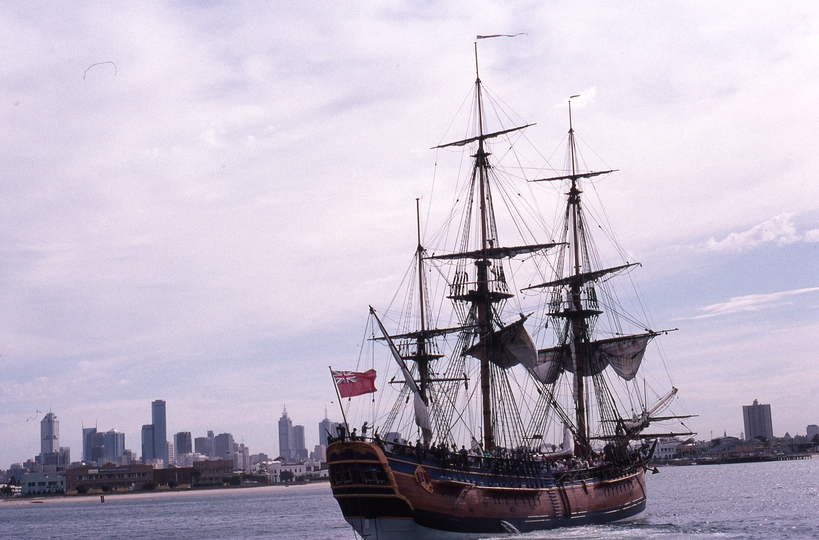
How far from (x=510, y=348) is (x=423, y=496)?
20303 mm

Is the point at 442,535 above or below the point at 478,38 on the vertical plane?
below

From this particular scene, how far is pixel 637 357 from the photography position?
8925 cm

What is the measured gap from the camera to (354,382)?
5306cm

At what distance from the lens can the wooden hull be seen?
53406 millimetres

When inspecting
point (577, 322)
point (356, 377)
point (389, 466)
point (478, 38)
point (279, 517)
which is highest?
point (478, 38)

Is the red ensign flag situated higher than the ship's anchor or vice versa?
the red ensign flag

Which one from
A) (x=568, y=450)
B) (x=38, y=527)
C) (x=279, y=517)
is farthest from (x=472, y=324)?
(x=38, y=527)

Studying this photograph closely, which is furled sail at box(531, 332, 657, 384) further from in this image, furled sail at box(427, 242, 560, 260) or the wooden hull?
the wooden hull

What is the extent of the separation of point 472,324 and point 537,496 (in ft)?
46.1

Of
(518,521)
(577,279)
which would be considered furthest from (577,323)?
(518,521)

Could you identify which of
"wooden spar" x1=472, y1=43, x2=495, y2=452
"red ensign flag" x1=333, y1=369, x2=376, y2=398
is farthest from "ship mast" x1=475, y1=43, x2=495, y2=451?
"red ensign flag" x1=333, y1=369, x2=376, y2=398

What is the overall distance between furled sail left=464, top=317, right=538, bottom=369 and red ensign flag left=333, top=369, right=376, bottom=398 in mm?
18298

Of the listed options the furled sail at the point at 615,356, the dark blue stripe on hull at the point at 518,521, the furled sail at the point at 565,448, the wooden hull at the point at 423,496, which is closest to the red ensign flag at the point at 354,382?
the wooden hull at the point at 423,496

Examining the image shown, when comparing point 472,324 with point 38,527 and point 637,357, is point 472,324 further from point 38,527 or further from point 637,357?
point 38,527
